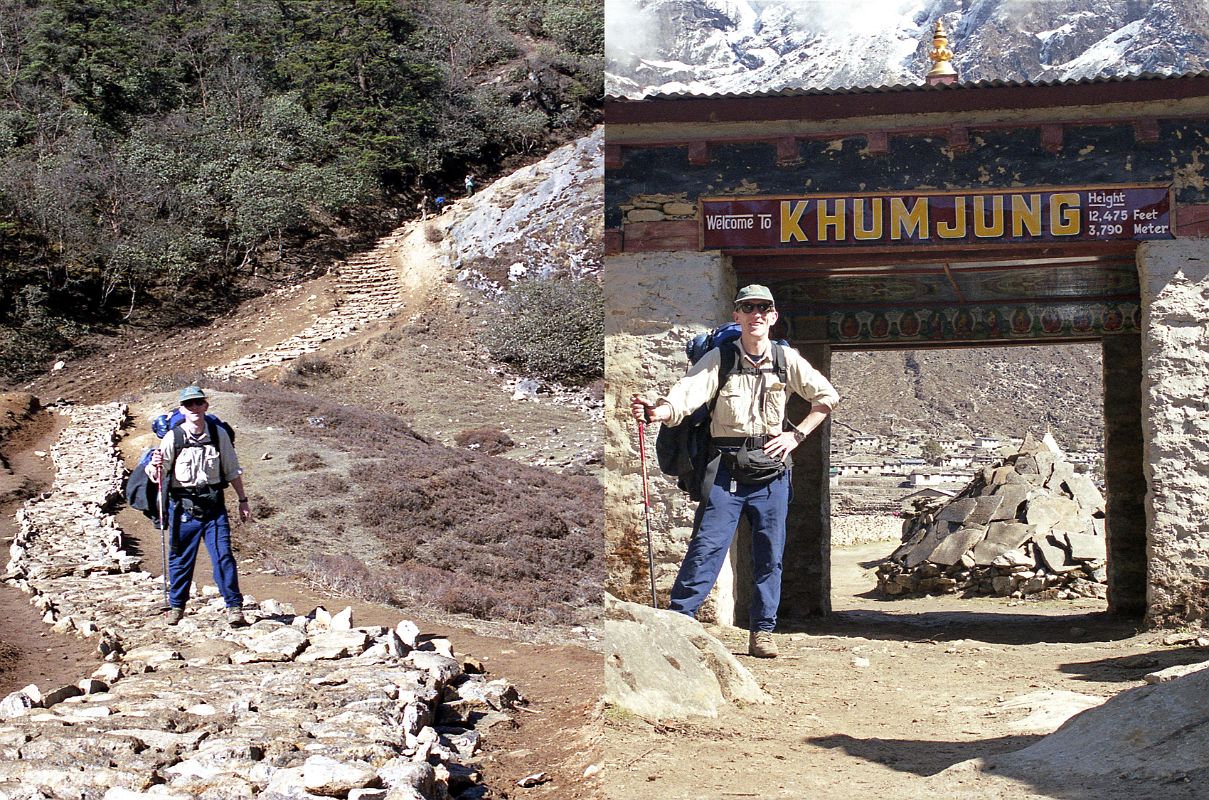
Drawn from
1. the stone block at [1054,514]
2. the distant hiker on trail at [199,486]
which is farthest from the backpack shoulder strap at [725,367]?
the stone block at [1054,514]

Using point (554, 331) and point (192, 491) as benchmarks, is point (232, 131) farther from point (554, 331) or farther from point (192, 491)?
point (192, 491)

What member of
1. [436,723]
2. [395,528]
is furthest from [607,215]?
[395,528]

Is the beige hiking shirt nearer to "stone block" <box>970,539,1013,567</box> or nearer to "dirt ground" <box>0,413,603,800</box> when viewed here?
"dirt ground" <box>0,413,603,800</box>

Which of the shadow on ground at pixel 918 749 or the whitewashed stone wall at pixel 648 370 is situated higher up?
Answer: the whitewashed stone wall at pixel 648 370

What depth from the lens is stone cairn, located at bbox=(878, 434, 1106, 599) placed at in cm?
1316

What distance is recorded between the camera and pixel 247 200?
39.1 m

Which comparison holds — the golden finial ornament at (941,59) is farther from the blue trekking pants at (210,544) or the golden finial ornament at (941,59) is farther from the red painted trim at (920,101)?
the blue trekking pants at (210,544)

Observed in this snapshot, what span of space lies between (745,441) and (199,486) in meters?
4.58

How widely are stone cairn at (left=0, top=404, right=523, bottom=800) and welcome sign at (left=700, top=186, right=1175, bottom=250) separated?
3122mm

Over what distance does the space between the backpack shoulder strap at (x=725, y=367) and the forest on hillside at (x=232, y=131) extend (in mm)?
30376

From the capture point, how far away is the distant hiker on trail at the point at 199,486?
21.9 ft

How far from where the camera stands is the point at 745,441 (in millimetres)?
3127

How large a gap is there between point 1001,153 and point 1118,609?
17.4 feet

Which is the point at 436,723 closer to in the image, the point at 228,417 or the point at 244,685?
the point at 244,685
